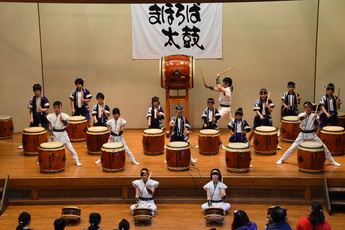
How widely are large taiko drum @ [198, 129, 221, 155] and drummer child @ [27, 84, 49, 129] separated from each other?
2888mm

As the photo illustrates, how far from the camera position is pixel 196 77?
36.1ft

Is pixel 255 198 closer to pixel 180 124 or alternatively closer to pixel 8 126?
pixel 180 124

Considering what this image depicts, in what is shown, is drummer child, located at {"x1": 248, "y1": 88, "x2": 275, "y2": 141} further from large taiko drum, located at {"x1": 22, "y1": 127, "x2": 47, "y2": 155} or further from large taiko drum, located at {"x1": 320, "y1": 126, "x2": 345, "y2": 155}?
large taiko drum, located at {"x1": 22, "y1": 127, "x2": 47, "y2": 155}

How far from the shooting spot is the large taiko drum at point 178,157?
26.4 feet

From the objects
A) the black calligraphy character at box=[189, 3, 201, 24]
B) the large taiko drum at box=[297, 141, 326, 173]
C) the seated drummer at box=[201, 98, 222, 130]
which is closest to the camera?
the large taiko drum at box=[297, 141, 326, 173]

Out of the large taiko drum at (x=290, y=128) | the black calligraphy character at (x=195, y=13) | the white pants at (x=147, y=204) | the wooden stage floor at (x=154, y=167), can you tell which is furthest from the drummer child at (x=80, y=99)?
the large taiko drum at (x=290, y=128)

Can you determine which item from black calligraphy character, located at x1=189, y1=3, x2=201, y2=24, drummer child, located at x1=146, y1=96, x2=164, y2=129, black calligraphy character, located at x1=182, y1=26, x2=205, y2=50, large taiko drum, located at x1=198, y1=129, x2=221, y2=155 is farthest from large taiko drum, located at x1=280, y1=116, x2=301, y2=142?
black calligraphy character, located at x1=189, y1=3, x2=201, y2=24

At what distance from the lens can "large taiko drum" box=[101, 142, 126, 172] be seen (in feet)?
26.2

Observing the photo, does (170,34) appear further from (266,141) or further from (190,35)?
(266,141)

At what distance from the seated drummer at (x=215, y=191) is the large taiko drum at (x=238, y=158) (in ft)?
2.09

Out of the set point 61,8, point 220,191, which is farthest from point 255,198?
point 61,8

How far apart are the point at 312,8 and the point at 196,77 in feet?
9.15

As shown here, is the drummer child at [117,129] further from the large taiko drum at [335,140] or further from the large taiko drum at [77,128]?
the large taiko drum at [335,140]

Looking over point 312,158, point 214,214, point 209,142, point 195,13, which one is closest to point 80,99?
point 209,142
